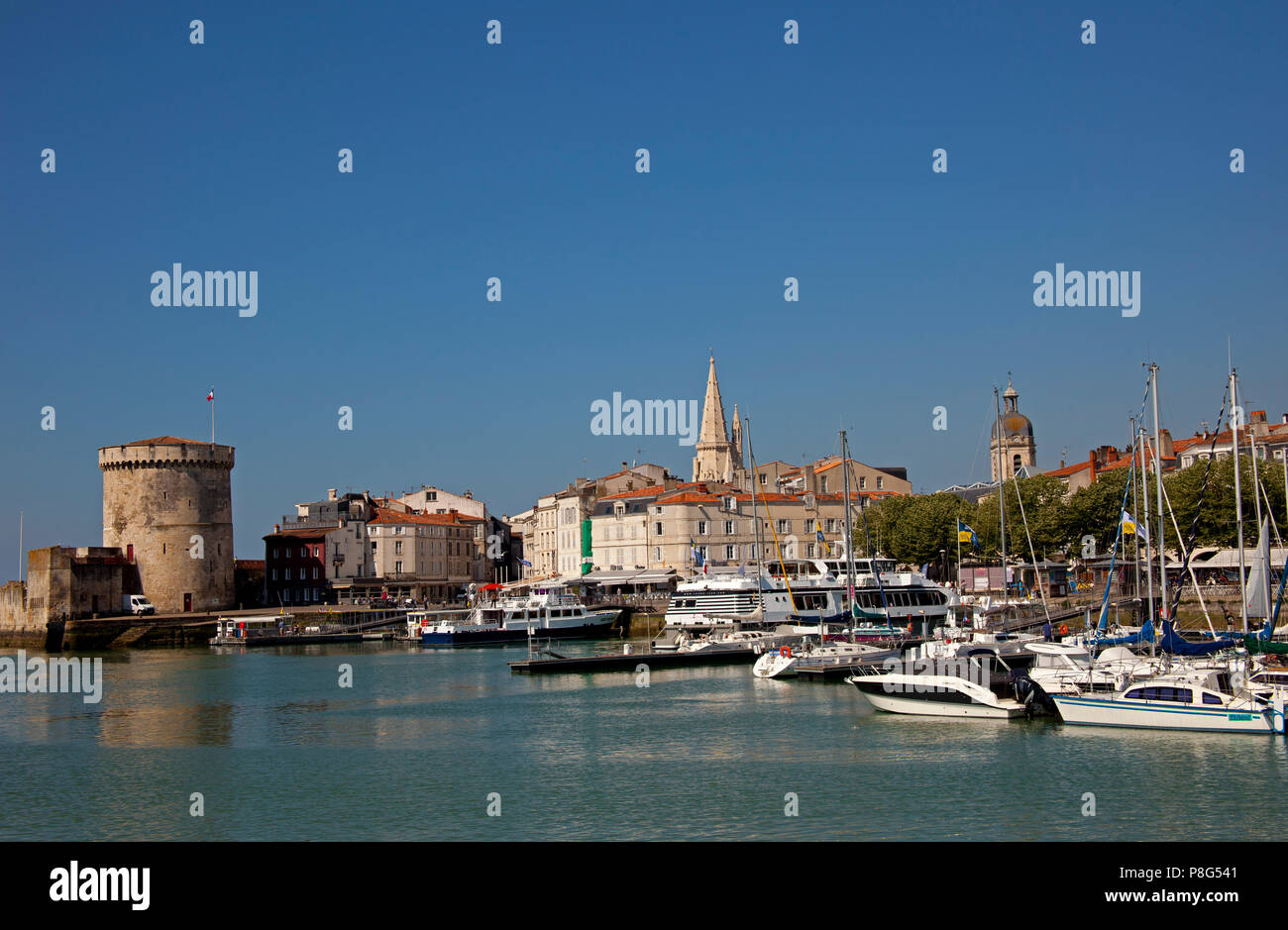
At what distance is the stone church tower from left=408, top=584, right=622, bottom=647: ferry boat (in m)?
51.9

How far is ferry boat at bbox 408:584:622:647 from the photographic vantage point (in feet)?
202

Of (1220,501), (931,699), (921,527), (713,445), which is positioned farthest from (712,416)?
(931,699)

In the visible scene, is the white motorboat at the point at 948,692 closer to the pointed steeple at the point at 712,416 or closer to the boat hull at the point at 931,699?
the boat hull at the point at 931,699

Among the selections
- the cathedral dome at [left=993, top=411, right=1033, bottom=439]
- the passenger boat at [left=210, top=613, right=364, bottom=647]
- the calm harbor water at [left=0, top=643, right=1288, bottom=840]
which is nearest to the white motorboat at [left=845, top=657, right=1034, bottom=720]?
the calm harbor water at [left=0, top=643, right=1288, bottom=840]

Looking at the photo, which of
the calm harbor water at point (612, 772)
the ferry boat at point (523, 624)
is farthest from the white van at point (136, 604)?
the calm harbor water at point (612, 772)

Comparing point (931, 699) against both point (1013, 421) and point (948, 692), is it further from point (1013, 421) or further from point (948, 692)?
point (1013, 421)

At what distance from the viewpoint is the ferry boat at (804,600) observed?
52.7 metres

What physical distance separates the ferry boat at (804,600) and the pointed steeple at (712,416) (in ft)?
208

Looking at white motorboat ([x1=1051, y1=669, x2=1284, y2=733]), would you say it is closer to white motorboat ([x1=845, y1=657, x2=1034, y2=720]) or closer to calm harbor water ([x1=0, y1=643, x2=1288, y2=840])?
calm harbor water ([x1=0, y1=643, x2=1288, y2=840])

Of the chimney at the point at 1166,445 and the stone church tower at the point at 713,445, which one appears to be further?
the stone church tower at the point at 713,445

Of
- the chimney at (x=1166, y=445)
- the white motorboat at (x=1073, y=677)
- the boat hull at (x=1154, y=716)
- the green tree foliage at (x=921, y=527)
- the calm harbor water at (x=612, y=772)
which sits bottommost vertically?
the calm harbor water at (x=612, y=772)
